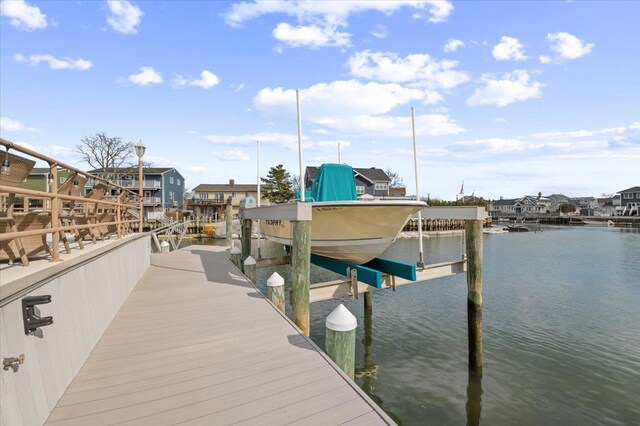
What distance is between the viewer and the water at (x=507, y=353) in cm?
648

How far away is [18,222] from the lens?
4.14 metres

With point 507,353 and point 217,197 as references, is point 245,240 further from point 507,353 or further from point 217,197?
point 217,197

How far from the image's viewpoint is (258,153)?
13.2 meters

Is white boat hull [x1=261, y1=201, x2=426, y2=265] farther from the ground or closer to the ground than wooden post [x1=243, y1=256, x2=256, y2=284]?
farther from the ground

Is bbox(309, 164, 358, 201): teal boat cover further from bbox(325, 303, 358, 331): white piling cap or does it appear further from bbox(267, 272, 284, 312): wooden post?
bbox(325, 303, 358, 331): white piling cap

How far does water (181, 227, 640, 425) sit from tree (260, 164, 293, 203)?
33102 mm

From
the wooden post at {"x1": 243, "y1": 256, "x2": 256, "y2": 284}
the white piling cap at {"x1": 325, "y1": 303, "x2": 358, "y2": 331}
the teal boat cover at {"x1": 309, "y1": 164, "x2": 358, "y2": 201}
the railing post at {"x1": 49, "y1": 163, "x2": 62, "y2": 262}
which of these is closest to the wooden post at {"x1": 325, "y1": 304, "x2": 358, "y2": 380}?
the white piling cap at {"x1": 325, "y1": 303, "x2": 358, "y2": 331}

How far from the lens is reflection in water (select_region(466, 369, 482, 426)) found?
6.18 meters

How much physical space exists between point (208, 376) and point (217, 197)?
58680 mm

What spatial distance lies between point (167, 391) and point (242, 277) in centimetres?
573

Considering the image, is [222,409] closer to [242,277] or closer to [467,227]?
[242,277]

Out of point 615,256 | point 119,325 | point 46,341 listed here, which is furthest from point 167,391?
point 615,256

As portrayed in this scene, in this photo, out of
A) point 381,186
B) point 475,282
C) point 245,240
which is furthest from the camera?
point 381,186

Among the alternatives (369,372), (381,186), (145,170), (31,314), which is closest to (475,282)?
(369,372)
